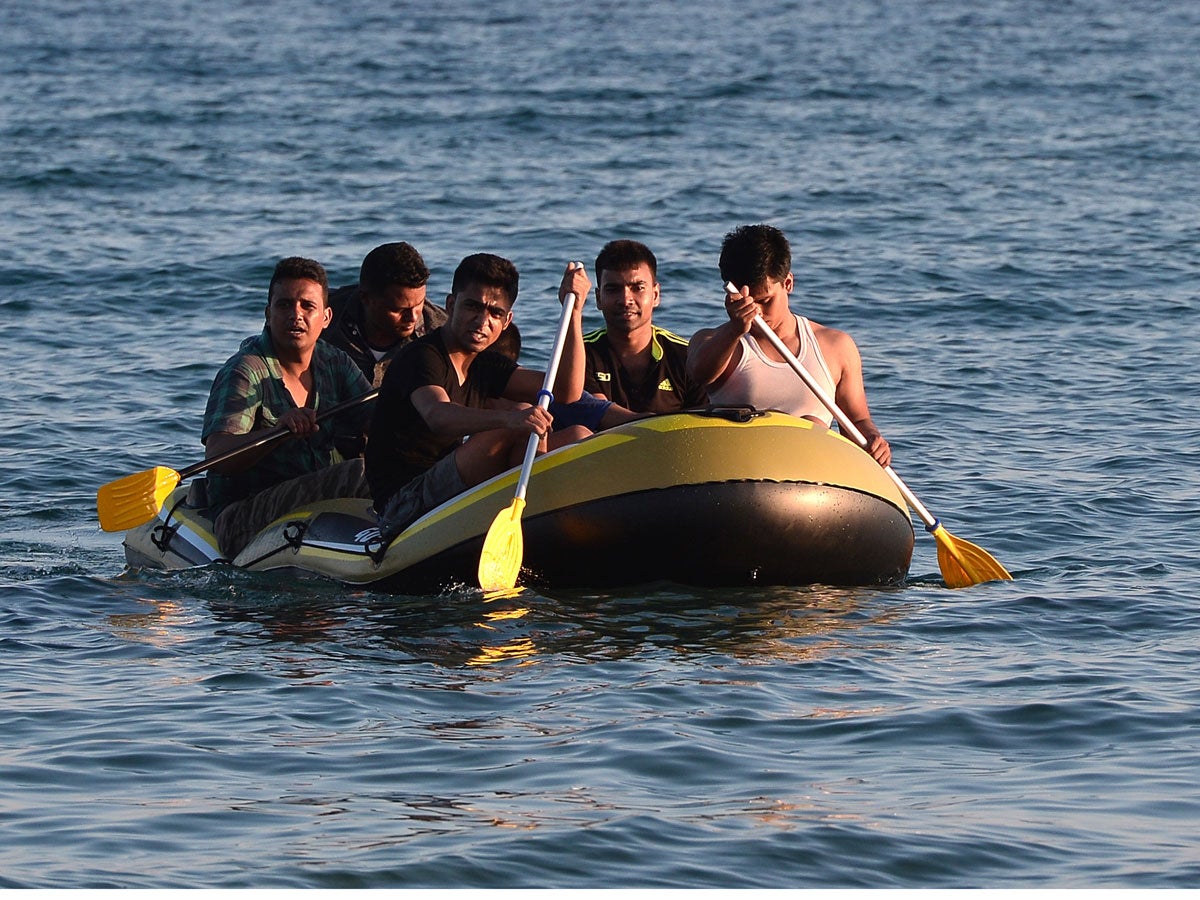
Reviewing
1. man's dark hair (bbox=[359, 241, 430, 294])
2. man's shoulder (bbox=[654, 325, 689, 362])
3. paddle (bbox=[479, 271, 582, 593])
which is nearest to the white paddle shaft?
paddle (bbox=[479, 271, 582, 593])

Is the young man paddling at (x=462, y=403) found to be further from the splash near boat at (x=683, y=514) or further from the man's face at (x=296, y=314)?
the man's face at (x=296, y=314)

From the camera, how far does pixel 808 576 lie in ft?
23.7

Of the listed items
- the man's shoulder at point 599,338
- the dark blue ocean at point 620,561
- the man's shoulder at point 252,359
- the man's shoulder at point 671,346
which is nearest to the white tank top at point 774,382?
the man's shoulder at point 671,346

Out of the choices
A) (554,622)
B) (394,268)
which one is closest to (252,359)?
(394,268)

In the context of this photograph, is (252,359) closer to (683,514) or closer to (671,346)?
(671,346)

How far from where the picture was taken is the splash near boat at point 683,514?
270 inches

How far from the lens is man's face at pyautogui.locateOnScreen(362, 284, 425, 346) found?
825 centimetres

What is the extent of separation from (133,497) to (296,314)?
1.05 metres

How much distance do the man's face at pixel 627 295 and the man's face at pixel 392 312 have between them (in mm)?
1241

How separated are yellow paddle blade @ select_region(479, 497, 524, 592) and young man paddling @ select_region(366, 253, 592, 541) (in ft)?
0.99

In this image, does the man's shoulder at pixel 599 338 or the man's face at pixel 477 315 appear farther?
the man's shoulder at pixel 599 338

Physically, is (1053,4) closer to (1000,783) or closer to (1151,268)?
(1151,268)

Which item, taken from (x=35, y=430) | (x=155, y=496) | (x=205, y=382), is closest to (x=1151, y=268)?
(x=205, y=382)

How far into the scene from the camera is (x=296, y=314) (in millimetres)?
7711
